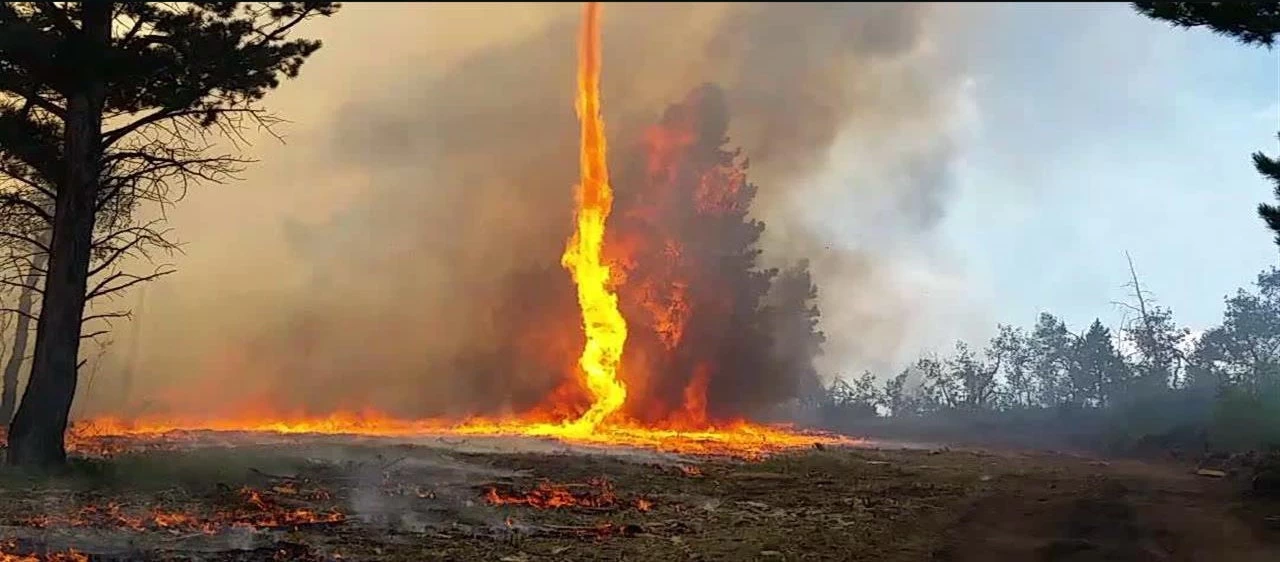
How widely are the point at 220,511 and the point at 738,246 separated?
115ft

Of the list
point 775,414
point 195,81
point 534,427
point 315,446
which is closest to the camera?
point 195,81

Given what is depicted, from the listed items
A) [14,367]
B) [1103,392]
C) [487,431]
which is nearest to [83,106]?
[14,367]

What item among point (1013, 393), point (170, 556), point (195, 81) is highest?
point (195, 81)

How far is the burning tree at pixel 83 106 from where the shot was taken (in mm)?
14688

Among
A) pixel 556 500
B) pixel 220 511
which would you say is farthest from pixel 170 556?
pixel 556 500

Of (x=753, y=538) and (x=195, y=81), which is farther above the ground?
(x=195, y=81)

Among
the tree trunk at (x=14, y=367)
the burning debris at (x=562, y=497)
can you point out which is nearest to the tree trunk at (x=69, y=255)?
the burning debris at (x=562, y=497)

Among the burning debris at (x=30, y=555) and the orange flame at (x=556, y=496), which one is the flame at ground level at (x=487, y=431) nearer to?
the orange flame at (x=556, y=496)

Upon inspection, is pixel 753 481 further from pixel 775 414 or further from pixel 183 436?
pixel 775 414

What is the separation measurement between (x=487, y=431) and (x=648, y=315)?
10.9 m

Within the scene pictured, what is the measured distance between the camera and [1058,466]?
24438mm

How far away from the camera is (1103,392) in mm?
42125

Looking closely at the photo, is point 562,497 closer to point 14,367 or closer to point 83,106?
point 83,106

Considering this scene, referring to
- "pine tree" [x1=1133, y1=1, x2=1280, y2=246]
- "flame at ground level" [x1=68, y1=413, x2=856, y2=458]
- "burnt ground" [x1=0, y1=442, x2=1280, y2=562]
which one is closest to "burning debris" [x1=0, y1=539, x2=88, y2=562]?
"burnt ground" [x1=0, y1=442, x2=1280, y2=562]
